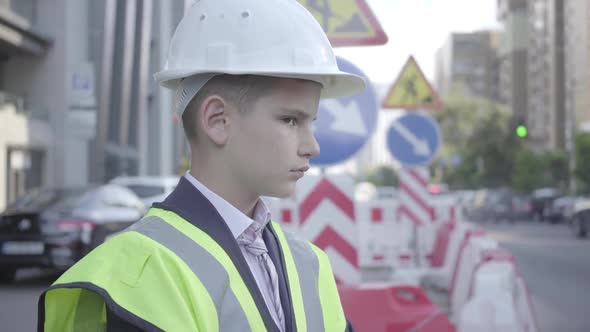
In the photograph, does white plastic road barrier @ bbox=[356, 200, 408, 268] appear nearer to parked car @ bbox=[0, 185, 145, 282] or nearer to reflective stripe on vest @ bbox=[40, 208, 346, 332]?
parked car @ bbox=[0, 185, 145, 282]

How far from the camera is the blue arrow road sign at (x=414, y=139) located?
12203mm

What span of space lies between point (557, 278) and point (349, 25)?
924cm

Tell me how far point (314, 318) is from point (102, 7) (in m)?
30.2

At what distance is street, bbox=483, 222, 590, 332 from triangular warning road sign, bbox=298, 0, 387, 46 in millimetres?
4125

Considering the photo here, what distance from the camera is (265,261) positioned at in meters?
1.81

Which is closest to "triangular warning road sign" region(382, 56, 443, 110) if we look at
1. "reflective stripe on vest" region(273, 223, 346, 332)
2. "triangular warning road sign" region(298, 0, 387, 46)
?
"triangular warning road sign" region(298, 0, 387, 46)

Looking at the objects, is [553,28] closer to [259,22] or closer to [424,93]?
[424,93]

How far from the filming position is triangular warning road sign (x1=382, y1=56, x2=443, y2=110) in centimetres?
952

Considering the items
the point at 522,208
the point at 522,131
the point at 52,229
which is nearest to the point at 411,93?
the point at 52,229

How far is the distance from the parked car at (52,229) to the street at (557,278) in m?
5.94

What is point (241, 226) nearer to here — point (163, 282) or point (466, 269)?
point (163, 282)

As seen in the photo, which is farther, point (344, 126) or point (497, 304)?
point (344, 126)

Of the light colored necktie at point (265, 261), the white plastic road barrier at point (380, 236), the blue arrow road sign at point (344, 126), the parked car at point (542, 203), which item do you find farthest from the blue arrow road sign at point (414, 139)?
the parked car at point (542, 203)

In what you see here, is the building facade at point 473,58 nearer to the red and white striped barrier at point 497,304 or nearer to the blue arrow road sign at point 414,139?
the blue arrow road sign at point 414,139
